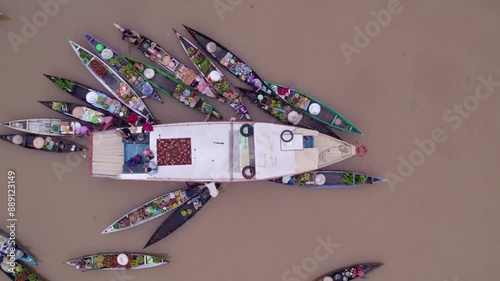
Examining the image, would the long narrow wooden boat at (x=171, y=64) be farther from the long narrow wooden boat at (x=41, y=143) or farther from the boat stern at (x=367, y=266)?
the boat stern at (x=367, y=266)

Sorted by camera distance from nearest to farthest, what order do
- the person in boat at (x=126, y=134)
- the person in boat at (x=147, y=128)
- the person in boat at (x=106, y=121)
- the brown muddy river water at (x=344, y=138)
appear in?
the person in boat at (x=147, y=128), the person in boat at (x=126, y=134), the person in boat at (x=106, y=121), the brown muddy river water at (x=344, y=138)

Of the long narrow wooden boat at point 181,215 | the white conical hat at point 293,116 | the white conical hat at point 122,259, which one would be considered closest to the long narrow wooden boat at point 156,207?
the long narrow wooden boat at point 181,215

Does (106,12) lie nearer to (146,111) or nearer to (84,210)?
(146,111)

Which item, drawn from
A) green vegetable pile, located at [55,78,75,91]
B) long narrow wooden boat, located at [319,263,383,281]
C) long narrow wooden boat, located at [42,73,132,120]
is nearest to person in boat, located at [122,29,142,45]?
long narrow wooden boat, located at [42,73,132,120]

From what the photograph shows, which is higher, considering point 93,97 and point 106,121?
point 93,97

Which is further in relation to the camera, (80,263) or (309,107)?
(80,263)

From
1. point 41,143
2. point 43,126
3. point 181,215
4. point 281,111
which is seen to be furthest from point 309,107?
point 41,143

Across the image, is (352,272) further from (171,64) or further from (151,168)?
(171,64)
